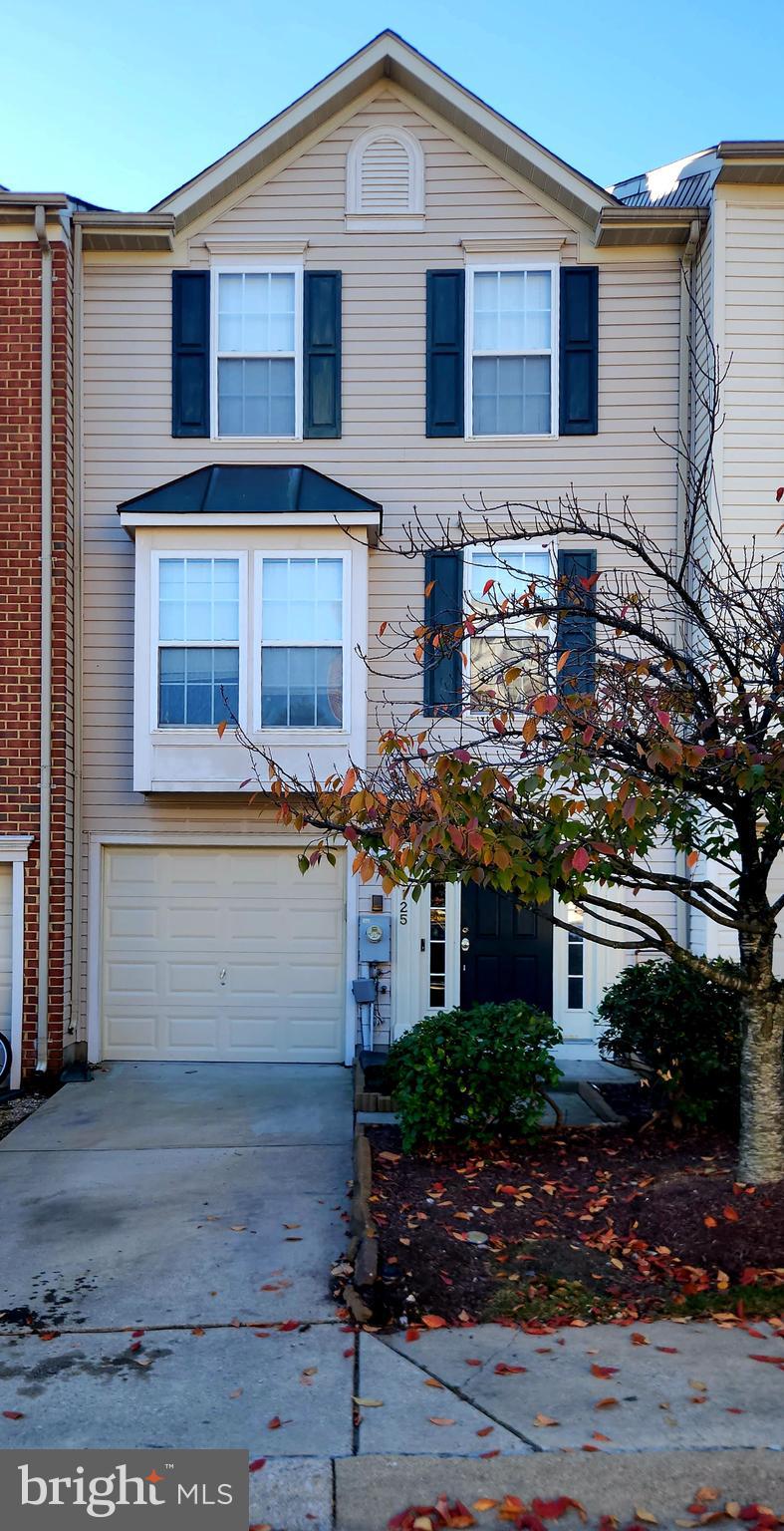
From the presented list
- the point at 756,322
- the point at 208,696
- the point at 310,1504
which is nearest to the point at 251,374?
the point at 208,696

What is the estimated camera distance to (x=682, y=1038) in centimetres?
755

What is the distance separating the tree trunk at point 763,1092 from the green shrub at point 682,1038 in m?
0.99

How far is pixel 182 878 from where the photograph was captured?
1070cm

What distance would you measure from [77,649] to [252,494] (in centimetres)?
217

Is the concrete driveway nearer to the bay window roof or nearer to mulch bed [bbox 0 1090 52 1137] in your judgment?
mulch bed [bbox 0 1090 52 1137]

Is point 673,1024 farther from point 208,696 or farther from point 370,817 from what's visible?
point 208,696

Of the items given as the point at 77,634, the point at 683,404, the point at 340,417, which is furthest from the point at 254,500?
the point at 683,404

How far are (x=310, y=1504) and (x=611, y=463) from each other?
890 centimetres

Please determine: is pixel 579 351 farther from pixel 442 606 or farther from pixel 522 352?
pixel 442 606

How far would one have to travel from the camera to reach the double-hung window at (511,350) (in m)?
10.6

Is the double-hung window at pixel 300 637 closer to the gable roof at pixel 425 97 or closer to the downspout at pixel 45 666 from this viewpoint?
the downspout at pixel 45 666

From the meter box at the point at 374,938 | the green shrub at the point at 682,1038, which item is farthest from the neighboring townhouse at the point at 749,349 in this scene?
the meter box at the point at 374,938

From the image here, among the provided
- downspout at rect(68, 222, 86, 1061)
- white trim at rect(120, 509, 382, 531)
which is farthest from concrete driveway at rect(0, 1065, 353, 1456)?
white trim at rect(120, 509, 382, 531)

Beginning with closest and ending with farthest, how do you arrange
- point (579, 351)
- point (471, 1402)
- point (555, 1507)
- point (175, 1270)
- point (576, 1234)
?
1. point (555, 1507)
2. point (471, 1402)
3. point (175, 1270)
4. point (576, 1234)
5. point (579, 351)
